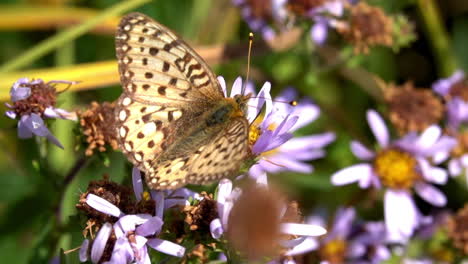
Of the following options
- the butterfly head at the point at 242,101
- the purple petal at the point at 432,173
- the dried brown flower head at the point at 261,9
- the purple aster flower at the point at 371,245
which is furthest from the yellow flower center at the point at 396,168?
the butterfly head at the point at 242,101

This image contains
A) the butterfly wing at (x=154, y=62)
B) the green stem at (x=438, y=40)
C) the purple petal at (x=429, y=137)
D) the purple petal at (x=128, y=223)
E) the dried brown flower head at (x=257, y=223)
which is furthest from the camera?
the green stem at (x=438, y=40)

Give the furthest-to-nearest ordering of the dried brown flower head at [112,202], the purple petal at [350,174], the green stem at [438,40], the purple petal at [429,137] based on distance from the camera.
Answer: the green stem at [438,40] → the purple petal at [429,137] → the purple petal at [350,174] → the dried brown flower head at [112,202]

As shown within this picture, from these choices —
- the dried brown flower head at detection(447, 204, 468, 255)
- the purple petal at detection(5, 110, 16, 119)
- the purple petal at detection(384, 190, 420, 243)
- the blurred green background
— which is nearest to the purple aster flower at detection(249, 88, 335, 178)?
the blurred green background

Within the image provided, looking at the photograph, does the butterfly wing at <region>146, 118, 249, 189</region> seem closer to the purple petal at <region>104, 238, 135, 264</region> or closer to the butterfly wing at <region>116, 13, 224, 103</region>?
the purple petal at <region>104, 238, 135, 264</region>

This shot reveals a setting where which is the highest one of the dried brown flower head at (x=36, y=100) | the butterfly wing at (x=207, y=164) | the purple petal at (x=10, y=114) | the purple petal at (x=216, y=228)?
the dried brown flower head at (x=36, y=100)

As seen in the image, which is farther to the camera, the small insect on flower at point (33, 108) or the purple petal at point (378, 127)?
the purple petal at point (378, 127)

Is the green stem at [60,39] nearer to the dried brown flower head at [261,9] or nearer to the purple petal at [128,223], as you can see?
the dried brown flower head at [261,9]

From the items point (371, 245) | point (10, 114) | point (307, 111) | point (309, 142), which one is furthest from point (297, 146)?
point (10, 114)
